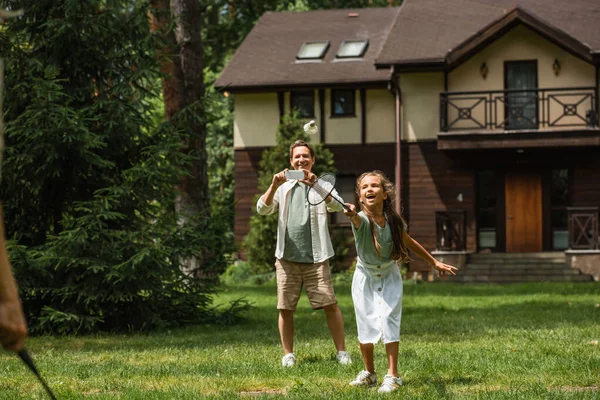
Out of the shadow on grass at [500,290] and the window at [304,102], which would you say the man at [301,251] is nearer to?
the shadow on grass at [500,290]

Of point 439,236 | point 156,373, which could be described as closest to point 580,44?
point 439,236

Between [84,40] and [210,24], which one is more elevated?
[210,24]

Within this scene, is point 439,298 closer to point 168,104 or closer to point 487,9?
point 168,104

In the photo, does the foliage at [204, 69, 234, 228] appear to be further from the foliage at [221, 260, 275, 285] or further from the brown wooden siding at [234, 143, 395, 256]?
the foliage at [221, 260, 275, 285]

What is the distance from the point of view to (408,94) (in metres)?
29.4

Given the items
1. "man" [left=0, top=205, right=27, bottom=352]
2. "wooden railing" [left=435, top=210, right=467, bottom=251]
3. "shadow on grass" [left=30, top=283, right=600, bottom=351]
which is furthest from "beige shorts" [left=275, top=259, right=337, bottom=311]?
"wooden railing" [left=435, top=210, right=467, bottom=251]

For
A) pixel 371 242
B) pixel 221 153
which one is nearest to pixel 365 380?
pixel 371 242

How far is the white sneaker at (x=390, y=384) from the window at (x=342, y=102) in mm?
23793

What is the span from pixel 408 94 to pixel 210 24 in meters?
13.0

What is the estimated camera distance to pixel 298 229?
9.01 metres

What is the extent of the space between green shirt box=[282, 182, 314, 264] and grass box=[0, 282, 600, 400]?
94 centimetres

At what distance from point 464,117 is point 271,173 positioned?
555 cm

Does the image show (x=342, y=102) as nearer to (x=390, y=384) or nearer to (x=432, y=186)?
(x=432, y=186)

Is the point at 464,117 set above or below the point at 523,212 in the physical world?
above
